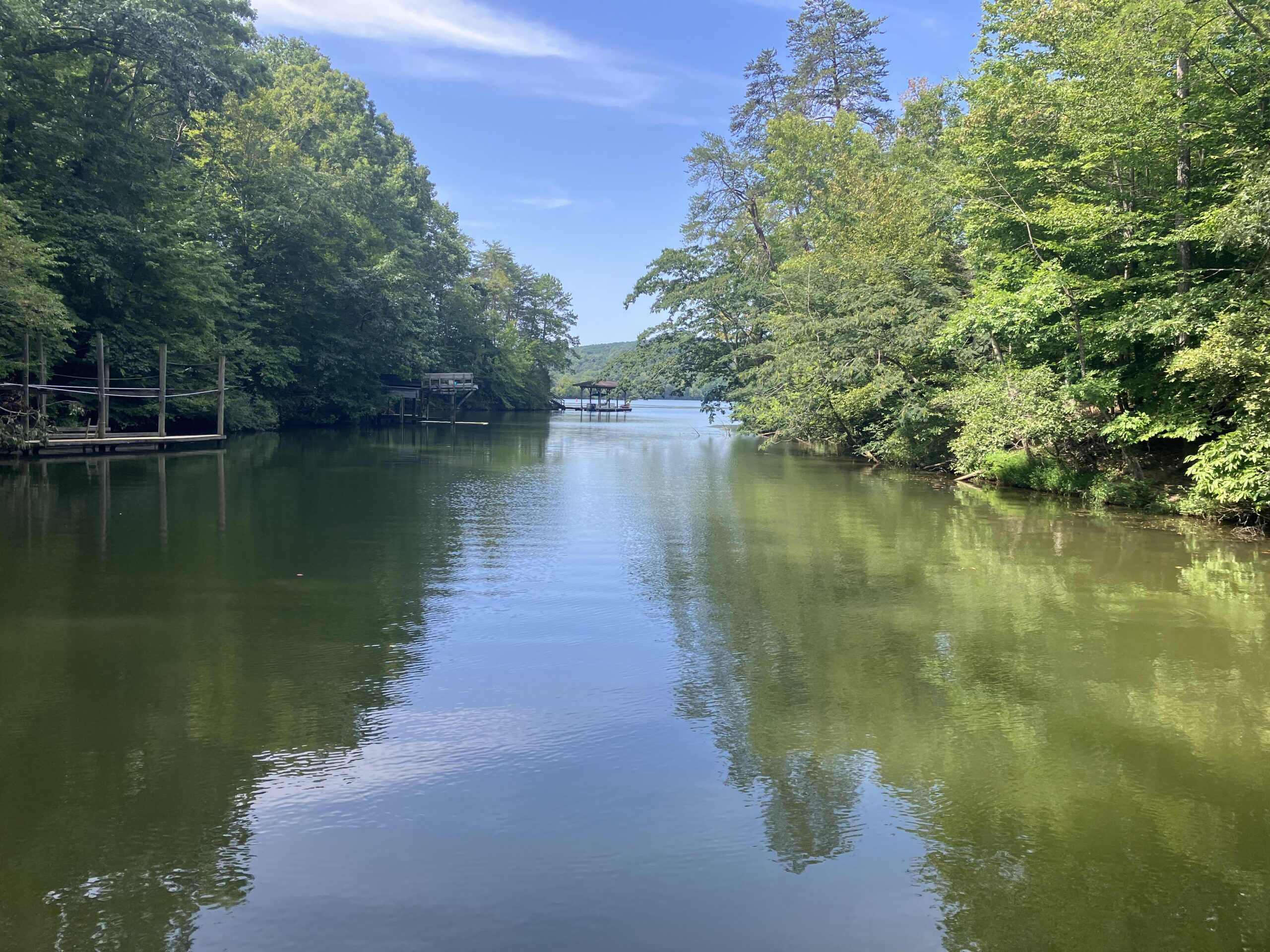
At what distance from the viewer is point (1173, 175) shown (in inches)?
554

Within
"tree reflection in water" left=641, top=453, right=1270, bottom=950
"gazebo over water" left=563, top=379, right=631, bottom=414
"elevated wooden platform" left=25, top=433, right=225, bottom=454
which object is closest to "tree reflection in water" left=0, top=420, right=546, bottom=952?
"tree reflection in water" left=641, top=453, right=1270, bottom=950

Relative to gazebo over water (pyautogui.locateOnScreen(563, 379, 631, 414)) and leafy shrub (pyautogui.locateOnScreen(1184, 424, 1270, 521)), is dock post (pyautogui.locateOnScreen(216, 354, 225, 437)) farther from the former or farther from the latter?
gazebo over water (pyautogui.locateOnScreen(563, 379, 631, 414))

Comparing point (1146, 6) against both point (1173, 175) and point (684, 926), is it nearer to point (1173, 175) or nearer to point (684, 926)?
point (1173, 175)

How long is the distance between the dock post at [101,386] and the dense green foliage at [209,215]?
32.6 inches

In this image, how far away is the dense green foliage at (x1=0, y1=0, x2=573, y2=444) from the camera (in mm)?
20938

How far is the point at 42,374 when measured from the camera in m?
19.3

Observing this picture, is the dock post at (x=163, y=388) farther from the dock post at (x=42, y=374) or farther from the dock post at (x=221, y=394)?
the dock post at (x=42, y=374)

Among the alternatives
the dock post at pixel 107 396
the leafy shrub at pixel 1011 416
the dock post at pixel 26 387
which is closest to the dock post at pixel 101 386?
the dock post at pixel 107 396

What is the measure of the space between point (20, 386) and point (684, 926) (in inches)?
823

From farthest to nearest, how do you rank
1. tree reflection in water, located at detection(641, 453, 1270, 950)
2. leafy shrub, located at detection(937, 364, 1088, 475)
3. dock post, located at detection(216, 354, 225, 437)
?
dock post, located at detection(216, 354, 225, 437) < leafy shrub, located at detection(937, 364, 1088, 475) < tree reflection in water, located at detection(641, 453, 1270, 950)

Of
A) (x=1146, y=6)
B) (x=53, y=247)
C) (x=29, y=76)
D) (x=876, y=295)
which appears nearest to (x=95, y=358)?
(x=53, y=247)

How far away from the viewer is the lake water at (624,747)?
3.42 meters

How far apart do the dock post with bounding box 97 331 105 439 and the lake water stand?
11.5m

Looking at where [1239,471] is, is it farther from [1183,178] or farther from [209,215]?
[209,215]
